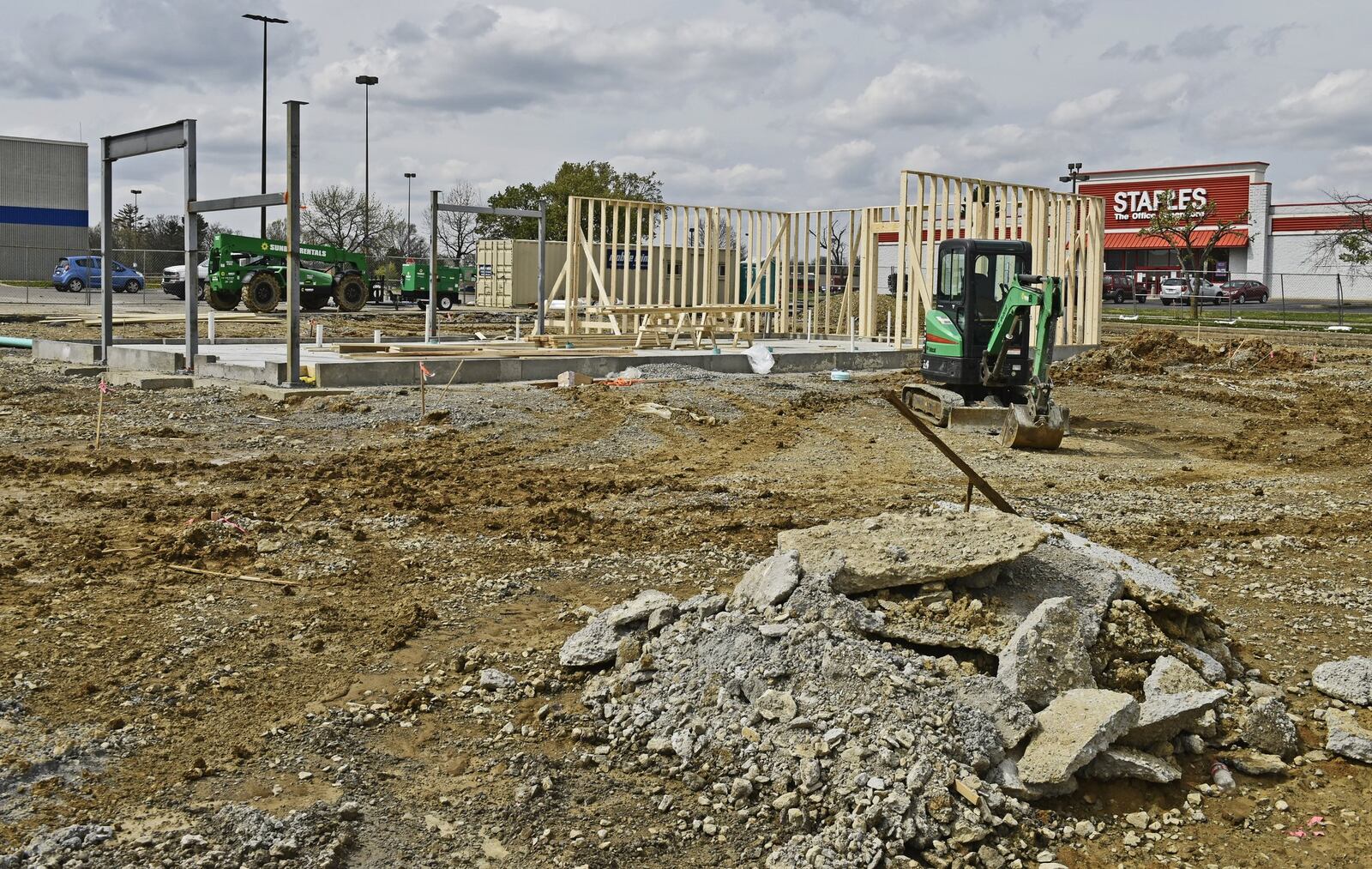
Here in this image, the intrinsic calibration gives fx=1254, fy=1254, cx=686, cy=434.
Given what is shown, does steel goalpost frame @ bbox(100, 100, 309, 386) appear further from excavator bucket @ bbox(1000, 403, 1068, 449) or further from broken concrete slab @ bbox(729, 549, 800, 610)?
broken concrete slab @ bbox(729, 549, 800, 610)

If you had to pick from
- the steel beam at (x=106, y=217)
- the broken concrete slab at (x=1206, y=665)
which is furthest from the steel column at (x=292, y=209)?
the broken concrete slab at (x=1206, y=665)

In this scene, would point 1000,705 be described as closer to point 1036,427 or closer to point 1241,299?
point 1036,427

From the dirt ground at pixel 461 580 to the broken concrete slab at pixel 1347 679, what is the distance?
18 cm

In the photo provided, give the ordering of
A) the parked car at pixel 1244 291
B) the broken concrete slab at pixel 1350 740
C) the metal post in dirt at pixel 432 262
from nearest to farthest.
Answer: the broken concrete slab at pixel 1350 740, the metal post in dirt at pixel 432 262, the parked car at pixel 1244 291

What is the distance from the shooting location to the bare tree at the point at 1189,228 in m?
54.8

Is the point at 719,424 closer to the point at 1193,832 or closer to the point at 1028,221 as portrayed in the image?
the point at 1193,832

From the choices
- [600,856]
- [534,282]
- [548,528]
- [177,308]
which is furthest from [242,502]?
[534,282]

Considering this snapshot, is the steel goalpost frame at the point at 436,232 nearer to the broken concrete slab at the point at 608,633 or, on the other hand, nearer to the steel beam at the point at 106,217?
the steel beam at the point at 106,217

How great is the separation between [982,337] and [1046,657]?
33.5 ft

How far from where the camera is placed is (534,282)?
45.6 metres

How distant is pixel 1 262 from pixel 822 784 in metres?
66.9

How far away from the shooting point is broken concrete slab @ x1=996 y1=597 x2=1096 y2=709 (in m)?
5.62

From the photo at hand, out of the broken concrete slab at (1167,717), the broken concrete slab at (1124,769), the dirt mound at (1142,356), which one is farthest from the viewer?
the dirt mound at (1142,356)

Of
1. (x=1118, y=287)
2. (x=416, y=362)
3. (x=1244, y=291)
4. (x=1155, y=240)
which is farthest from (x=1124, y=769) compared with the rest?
(x=1155, y=240)
